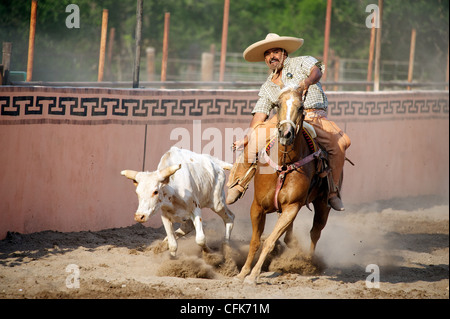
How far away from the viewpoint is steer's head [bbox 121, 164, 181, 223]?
7.42 meters

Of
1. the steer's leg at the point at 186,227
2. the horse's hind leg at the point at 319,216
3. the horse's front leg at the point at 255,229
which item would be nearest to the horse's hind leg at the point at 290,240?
the horse's hind leg at the point at 319,216

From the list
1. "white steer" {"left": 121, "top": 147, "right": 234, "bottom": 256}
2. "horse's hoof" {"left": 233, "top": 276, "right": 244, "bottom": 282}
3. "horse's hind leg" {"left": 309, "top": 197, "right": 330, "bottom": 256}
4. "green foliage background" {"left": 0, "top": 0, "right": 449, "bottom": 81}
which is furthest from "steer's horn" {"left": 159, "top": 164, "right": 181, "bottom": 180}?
"green foliage background" {"left": 0, "top": 0, "right": 449, "bottom": 81}

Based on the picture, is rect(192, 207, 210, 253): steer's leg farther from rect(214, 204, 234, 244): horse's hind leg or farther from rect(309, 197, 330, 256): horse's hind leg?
rect(309, 197, 330, 256): horse's hind leg

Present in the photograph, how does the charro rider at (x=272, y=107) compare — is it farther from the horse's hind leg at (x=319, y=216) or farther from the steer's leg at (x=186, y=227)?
the steer's leg at (x=186, y=227)

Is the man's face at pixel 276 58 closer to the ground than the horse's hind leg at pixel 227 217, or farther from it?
farther from it

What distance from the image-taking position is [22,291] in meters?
7.01

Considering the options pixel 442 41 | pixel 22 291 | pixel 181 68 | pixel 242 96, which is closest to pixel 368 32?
pixel 442 41

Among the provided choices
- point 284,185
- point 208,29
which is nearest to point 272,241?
point 284,185

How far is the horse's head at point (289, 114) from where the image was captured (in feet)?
22.9

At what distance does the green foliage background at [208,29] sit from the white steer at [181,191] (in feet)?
13.2

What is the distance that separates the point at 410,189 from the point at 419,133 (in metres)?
1.22

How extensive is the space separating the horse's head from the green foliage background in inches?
214

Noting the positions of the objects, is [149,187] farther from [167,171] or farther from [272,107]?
[272,107]

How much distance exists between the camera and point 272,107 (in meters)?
7.91
